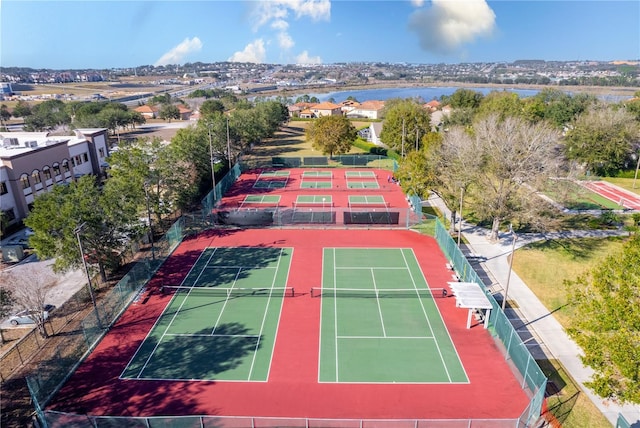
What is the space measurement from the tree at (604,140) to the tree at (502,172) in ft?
72.0

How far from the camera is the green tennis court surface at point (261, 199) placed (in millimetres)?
45531

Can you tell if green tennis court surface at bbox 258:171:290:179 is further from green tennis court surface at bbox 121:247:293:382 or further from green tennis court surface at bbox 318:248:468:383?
green tennis court surface at bbox 318:248:468:383

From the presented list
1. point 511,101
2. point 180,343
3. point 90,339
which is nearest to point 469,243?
point 180,343

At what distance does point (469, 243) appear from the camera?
112 feet

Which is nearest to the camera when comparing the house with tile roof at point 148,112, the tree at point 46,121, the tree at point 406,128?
the tree at point 406,128

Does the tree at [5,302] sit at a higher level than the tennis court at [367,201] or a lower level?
higher

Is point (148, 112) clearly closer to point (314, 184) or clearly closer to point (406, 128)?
point (406, 128)

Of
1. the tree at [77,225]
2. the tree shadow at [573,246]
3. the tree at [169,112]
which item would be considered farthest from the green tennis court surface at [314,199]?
the tree at [169,112]

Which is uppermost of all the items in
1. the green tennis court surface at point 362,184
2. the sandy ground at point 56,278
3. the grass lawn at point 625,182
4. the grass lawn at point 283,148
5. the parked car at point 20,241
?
the grass lawn at point 283,148

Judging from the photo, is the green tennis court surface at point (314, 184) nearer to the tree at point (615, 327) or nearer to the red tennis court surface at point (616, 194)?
the red tennis court surface at point (616, 194)

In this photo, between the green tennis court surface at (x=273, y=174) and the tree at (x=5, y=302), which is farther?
the green tennis court surface at (x=273, y=174)

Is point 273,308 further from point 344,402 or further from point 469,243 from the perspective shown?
point 469,243

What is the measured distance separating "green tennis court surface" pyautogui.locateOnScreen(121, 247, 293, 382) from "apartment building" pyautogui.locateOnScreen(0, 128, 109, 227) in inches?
799

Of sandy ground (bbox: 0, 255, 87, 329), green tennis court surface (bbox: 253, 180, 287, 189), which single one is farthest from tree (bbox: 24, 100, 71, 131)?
sandy ground (bbox: 0, 255, 87, 329)
